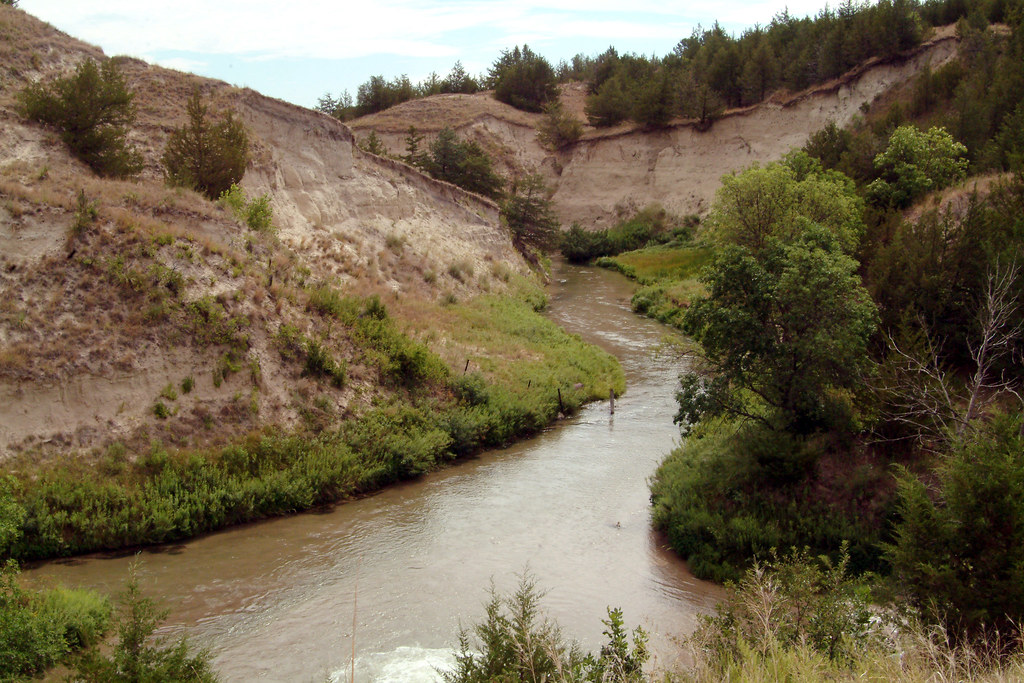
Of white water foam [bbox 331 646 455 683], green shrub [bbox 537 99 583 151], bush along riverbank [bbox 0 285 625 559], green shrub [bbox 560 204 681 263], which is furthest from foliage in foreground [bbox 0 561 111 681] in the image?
green shrub [bbox 537 99 583 151]

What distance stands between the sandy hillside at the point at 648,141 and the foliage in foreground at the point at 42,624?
49.4m

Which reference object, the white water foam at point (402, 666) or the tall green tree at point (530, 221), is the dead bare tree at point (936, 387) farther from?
the tall green tree at point (530, 221)

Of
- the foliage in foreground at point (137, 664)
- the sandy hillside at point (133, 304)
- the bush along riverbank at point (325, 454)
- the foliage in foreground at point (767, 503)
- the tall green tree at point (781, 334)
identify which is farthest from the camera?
the sandy hillside at point (133, 304)

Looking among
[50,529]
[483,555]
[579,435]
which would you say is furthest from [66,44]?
[483,555]

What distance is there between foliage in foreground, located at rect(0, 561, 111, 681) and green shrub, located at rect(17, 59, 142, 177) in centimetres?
1386

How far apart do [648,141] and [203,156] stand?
149ft

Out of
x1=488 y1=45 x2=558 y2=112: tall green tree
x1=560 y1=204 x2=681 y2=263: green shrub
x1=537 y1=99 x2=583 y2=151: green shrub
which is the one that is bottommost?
x1=560 y1=204 x2=681 y2=263: green shrub

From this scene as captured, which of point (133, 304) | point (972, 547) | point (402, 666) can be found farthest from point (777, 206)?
point (402, 666)

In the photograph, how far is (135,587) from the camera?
8.05 m

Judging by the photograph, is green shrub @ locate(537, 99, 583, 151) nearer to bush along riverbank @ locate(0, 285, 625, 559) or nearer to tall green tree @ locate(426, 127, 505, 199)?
tall green tree @ locate(426, 127, 505, 199)

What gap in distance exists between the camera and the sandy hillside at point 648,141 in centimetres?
5172

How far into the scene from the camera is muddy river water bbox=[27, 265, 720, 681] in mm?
10898

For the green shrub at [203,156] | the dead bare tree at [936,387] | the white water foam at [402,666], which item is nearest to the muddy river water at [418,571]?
the white water foam at [402,666]

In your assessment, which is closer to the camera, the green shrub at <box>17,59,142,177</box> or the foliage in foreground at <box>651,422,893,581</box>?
the foliage in foreground at <box>651,422,893,581</box>
